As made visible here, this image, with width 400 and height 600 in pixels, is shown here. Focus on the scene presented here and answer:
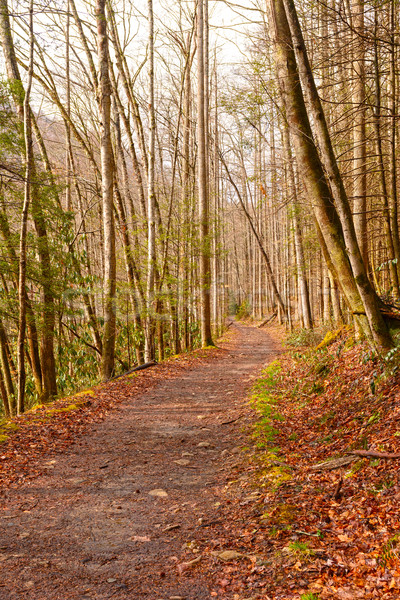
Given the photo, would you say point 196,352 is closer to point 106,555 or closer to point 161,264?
point 161,264

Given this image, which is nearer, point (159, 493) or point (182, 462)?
point (159, 493)

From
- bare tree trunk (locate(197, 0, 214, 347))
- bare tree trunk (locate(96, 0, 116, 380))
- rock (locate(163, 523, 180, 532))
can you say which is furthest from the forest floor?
bare tree trunk (locate(197, 0, 214, 347))

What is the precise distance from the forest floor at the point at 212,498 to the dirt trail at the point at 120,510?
0.01m

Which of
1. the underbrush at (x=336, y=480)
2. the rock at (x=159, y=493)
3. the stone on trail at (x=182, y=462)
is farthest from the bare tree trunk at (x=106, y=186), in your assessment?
the rock at (x=159, y=493)

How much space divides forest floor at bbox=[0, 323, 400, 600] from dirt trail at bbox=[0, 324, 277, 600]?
1 centimetres

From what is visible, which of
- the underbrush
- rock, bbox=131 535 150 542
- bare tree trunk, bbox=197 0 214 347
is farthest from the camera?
bare tree trunk, bbox=197 0 214 347

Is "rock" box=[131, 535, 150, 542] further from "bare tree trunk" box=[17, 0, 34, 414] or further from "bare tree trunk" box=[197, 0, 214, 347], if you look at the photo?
"bare tree trunk" box=[197, 0, 214, 347]

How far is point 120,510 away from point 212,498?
2.68 feet

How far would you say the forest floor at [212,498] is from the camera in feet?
7.60

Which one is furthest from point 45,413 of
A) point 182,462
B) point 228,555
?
point 228,555

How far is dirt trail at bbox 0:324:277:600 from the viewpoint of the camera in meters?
2.39

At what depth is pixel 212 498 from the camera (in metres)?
3.51

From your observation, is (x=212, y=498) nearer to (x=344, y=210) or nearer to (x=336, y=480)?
(x=336, y=480)

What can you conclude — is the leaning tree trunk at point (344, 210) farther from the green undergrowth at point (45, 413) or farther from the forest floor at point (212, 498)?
the green undergrowth at point (45, 413)
